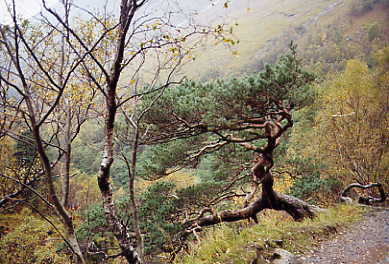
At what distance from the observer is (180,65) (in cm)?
360

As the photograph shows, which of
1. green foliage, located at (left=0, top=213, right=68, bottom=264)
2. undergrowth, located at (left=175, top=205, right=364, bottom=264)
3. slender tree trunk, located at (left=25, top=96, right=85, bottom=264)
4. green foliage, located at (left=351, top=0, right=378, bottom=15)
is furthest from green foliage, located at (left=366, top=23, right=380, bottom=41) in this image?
slender tree trunk, located at (left=25, top=96, right=85, bottom=264)

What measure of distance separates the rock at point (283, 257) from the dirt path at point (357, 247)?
0.49 ft

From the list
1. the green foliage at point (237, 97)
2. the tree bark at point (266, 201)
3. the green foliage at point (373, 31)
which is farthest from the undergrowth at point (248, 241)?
the green foliage at point (373, 31)

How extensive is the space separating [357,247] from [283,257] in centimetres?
169

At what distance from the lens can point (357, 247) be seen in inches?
169

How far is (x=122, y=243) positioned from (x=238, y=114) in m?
3.20

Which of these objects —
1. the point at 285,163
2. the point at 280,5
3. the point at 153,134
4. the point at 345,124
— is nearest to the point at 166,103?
the point at 153,134

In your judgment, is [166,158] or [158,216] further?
[166,158]

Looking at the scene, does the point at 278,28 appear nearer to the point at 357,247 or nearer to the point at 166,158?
the point at 166,158

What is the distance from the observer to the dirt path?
377 centimetres

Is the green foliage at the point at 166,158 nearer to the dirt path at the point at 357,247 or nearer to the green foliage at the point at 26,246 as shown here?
the dirt path at the point at 357,247

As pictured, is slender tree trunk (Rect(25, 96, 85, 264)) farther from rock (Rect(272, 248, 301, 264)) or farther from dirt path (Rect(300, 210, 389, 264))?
dirt path (Rect(300, 210, 389, 264))

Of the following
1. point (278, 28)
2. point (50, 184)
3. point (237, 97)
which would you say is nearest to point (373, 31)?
point (237, 97)

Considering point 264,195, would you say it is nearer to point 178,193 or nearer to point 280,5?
point 178,193
